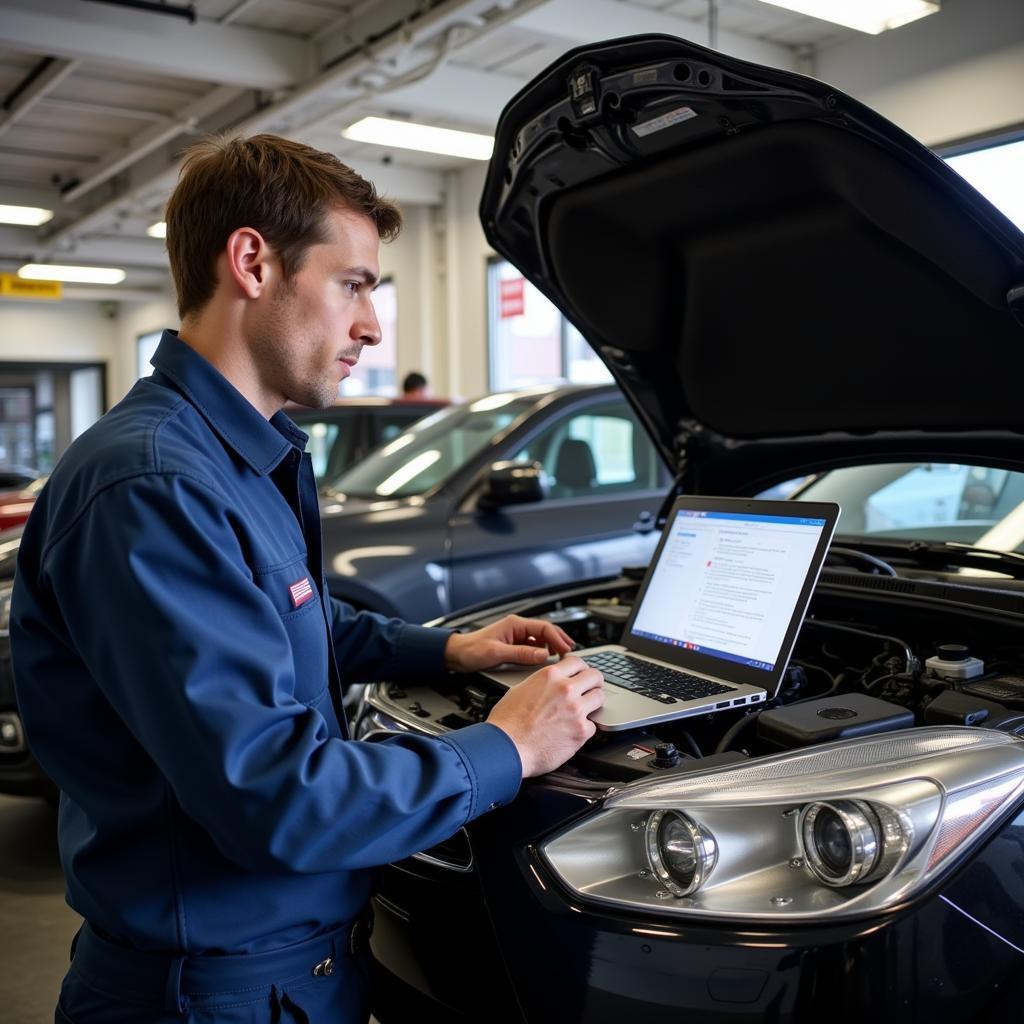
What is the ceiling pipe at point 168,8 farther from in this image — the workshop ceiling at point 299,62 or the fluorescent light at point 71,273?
the fluorescent light at point 71,273

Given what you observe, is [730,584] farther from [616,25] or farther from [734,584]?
[616,25]

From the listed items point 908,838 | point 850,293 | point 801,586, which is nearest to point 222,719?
point 908,838

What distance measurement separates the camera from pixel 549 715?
148 cm

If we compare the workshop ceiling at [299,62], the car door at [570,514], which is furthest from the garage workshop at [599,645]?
the workshop ceiling at [299,62]

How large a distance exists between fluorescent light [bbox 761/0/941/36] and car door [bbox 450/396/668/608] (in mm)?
2901

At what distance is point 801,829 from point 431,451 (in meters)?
3.43

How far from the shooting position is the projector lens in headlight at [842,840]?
126 cm

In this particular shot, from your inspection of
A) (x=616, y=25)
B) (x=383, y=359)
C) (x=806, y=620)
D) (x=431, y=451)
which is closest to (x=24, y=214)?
(x=383, y=359)

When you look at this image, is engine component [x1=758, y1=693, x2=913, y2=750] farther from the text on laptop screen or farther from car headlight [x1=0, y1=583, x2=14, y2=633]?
car headlight [x1=0, y1=583, x2=14, y2=633]

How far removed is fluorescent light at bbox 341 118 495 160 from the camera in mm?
8797

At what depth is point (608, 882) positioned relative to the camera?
1.40 metres

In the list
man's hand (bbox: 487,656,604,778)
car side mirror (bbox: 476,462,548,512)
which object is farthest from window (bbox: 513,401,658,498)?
man's hand (bbox: 487,656,604,778)

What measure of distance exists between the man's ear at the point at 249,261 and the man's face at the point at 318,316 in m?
0.02

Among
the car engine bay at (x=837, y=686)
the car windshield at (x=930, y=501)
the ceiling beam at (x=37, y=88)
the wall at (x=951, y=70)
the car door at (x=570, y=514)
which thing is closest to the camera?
the car engine bay at (x=837, y=686)
